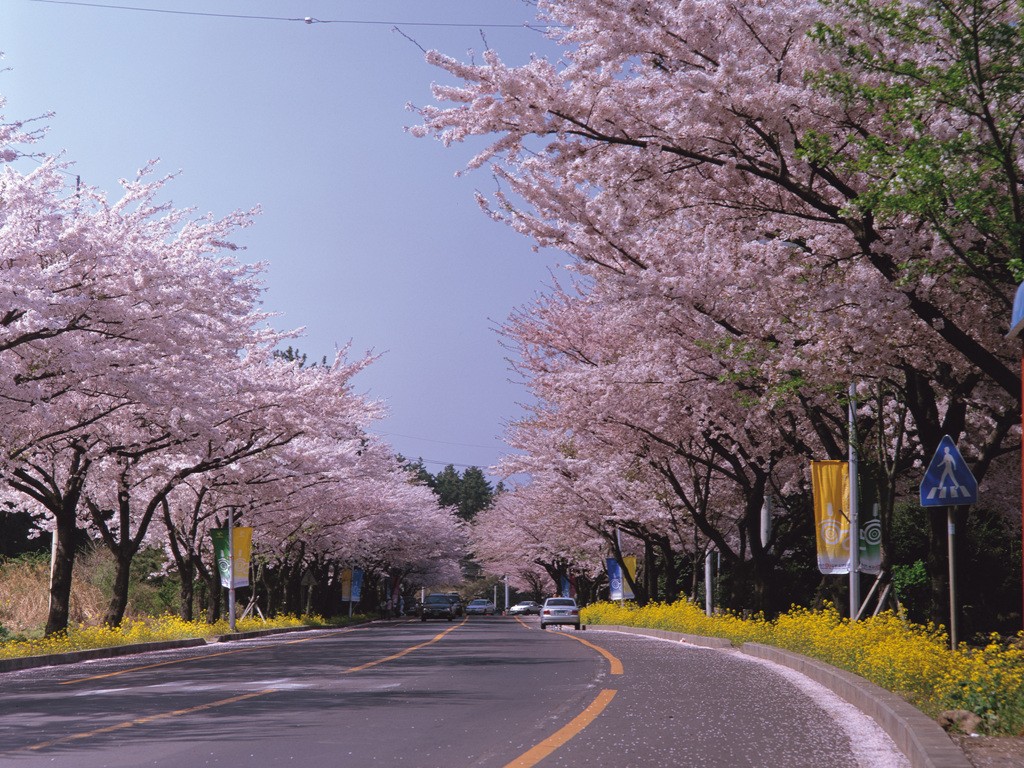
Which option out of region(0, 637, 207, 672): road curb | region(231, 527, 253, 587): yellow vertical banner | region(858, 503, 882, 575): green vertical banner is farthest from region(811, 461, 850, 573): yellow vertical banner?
region(231, 527, 253, 587): yellow vertical banner

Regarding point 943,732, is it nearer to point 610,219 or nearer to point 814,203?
point 814,203

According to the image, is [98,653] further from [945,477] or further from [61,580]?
[945,477]

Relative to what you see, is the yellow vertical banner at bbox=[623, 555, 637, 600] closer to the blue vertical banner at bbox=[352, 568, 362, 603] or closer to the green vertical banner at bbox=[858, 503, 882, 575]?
the blue vertical banner at bbox=[352, 568, 362, 603]

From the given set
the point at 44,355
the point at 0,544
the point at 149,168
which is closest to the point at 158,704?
the point at 44,355

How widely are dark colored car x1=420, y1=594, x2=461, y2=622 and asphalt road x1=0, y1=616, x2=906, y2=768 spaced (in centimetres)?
5098

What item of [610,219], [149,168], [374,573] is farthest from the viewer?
[374,573]

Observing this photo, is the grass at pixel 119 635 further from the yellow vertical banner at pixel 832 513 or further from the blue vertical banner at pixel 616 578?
the blue vertical banner at pixel 616 578

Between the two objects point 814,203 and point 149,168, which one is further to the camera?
point 149,168

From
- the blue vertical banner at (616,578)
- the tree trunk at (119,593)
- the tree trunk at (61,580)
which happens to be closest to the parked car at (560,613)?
the blue vertical banner at (616,578)

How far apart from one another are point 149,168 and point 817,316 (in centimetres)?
1518

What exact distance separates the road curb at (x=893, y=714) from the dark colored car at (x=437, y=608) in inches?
→ 2007

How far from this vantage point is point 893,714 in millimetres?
9906

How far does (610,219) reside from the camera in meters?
17.7

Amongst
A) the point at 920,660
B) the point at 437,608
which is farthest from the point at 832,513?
the point at 437,608
